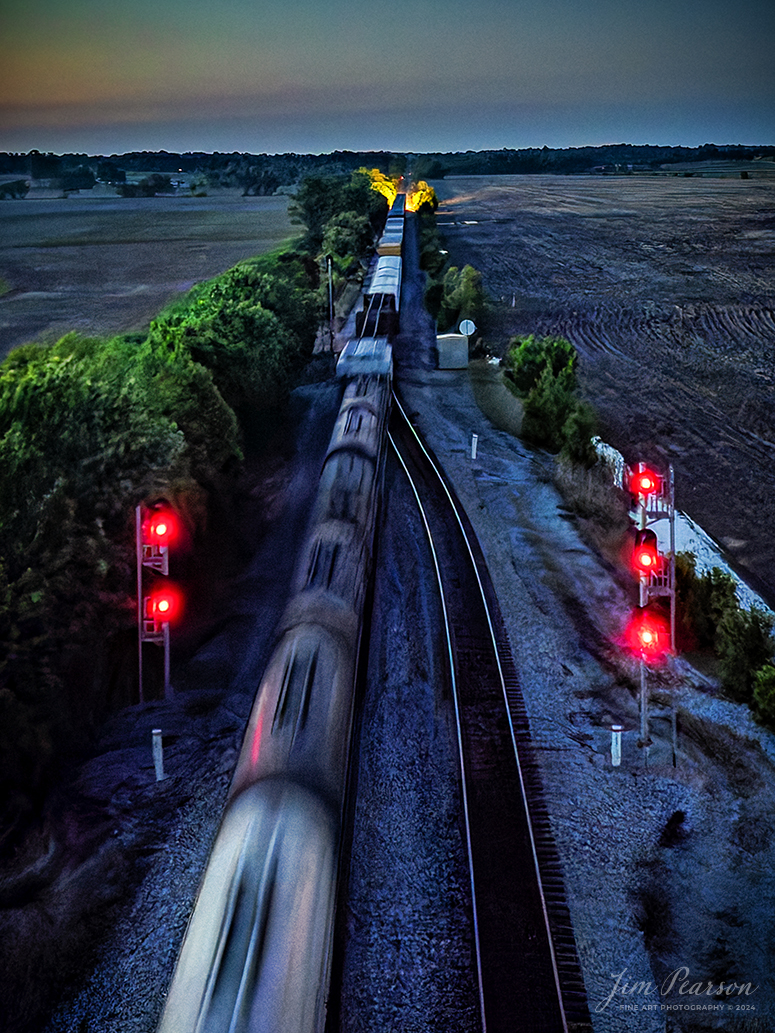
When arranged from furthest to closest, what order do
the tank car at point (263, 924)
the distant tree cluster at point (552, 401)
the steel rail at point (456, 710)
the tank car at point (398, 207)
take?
the tank car at point (398, 207), the distant tree cluster at point (552, 401), the steel rail at point (456, 710), the tank car at point (263, 924)

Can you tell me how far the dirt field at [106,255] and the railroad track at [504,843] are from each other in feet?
67.5

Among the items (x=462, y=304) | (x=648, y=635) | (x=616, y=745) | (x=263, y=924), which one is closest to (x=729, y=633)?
(x=648, y=635)

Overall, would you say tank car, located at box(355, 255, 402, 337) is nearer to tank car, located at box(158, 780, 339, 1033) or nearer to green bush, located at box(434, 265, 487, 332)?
green bush, located at box(434, 265, 487, 332)

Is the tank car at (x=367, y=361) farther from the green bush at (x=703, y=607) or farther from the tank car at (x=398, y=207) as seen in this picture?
the tank car at (x=398, y=207)

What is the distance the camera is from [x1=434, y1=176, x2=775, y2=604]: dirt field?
2638cm

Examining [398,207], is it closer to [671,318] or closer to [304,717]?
[671,318]

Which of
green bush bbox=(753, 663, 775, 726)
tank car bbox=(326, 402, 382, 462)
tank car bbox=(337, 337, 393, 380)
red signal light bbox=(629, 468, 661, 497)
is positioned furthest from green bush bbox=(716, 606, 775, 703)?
tank car bbox=(337, 337, 393, 380)

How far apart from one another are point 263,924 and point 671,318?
46065 mm

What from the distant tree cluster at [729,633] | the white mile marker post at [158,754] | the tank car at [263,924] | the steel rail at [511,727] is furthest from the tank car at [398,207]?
the tank car at [263,924]

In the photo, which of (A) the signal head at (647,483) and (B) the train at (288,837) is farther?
(A) the signal head at (647,483)

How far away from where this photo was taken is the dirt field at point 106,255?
3534cm

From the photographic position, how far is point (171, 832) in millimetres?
12508

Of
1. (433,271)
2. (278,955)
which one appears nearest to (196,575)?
(278,955)

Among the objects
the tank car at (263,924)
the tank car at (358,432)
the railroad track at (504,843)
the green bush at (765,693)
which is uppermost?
the tank car at (358,432)
